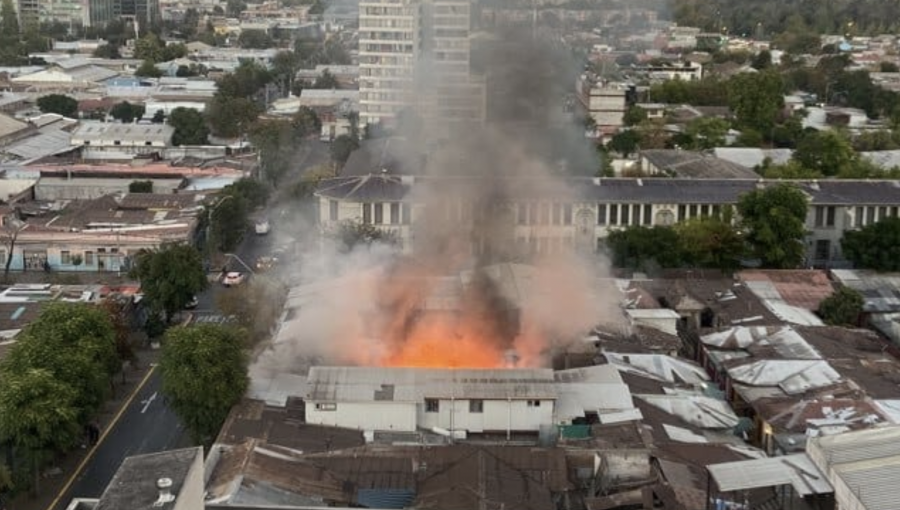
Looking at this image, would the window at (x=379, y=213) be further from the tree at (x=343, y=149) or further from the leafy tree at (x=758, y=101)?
the leafy tree at (x=758, y=101)

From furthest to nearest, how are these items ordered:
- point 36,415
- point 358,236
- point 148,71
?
point 148,71 < point 358,236 < point 36,415

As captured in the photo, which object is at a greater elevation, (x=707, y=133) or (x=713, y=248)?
(x=707, y=133)

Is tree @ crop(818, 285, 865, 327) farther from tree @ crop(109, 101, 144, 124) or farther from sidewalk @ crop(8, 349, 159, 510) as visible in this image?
tree @ crop(109, 101, 144, 124)

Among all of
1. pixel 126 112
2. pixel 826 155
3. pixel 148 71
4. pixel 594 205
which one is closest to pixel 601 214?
pixel 594 205

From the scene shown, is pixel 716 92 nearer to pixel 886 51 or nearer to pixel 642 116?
pixel 642 116

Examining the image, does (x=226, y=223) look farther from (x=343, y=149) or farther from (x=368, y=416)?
(x=368, y=416)

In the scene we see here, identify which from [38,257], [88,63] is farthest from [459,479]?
[88,63]
